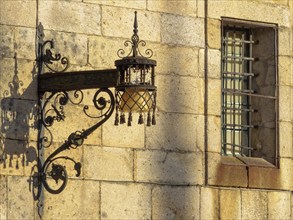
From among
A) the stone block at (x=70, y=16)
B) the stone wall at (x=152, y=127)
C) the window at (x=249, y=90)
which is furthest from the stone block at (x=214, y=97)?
the stone block at (x=70, y=16)

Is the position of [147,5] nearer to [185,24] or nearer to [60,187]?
[185,24]

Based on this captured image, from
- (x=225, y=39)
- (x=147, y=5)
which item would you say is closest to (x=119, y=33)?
Result: (x=147, y=5)

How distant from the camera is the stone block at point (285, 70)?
14078mm

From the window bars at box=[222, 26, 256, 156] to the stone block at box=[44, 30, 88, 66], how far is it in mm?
1817

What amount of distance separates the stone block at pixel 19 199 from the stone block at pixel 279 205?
2696 mm

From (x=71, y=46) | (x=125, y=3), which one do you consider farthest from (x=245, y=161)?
(x=71, y=46)

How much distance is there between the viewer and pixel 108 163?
1270cm

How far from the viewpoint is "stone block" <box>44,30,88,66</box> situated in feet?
41.0

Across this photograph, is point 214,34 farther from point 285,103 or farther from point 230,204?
point 230,204

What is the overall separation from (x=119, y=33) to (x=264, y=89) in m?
1.93

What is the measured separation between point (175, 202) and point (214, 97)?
112 centimetres

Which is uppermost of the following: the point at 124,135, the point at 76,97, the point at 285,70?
the point at 285,70

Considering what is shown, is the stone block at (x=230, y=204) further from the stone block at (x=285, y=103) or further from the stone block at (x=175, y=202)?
the stone block at (x=285, y=103)

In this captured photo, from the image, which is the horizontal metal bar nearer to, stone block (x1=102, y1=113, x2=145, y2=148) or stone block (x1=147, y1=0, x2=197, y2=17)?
stone block (x1=102, y1=113, x2=145, y2=148)
